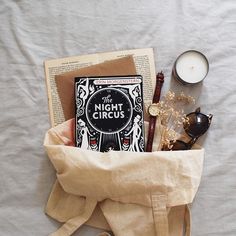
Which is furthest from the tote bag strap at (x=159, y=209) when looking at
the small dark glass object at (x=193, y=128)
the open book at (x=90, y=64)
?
the open book at (x=90, y=64)

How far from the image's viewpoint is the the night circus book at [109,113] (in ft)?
2.89

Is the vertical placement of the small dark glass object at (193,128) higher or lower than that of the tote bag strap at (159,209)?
higher

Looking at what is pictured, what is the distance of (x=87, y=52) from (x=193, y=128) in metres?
0.30

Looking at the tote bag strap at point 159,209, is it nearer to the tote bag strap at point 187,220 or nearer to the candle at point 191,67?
the tote bag strap at point 187,220

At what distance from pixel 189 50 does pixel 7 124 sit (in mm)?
450

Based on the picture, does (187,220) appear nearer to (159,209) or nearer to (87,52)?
(159,209)

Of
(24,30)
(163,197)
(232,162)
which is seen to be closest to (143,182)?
(163,197)

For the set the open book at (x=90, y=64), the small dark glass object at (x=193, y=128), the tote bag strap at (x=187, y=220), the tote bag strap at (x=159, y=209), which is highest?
the open book at (x=90, y=64)

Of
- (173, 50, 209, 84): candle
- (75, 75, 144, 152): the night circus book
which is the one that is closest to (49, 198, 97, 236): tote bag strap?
(75, 75, 144, 152): the night circus book

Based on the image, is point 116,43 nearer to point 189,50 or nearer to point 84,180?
point 189,50

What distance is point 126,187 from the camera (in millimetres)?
817

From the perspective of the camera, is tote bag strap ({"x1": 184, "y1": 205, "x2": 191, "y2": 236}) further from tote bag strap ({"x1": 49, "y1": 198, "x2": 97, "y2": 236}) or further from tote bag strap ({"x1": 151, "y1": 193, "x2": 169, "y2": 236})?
tote bag strap ({"x1": 49, "y1": 198, "x2": 97, "y2": 236})

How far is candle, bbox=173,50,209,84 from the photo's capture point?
0.90 m

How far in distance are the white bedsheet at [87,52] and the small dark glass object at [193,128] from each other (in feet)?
0.10
